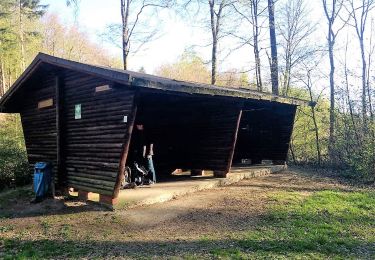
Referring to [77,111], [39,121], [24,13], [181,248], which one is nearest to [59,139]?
[77,111]

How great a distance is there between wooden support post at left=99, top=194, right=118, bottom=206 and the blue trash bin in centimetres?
193

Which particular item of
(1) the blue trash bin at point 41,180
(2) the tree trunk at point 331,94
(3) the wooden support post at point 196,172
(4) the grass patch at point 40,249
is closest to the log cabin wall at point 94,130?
(1) the blue trash bin at point 41,180

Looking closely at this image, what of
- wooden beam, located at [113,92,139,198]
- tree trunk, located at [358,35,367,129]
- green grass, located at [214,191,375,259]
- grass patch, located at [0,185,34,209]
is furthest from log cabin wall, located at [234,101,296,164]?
grass patch, located at [0,185,34,209]

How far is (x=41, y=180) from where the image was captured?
9.13m

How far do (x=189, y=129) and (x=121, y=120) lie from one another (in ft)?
15.6

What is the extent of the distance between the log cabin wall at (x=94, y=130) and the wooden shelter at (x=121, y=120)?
0.02 metres

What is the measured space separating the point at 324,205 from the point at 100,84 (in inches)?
241

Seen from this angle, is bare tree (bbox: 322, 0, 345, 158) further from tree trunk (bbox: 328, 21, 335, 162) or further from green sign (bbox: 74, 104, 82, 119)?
green sign (bbox: 74, 104, 82, 119)

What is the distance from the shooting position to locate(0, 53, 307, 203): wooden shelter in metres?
7.92

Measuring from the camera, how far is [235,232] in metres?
6.37

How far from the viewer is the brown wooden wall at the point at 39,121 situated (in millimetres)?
10109

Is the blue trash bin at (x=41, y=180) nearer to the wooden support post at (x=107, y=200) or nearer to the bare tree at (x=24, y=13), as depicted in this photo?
the wooden support post at (x=107, y=200)

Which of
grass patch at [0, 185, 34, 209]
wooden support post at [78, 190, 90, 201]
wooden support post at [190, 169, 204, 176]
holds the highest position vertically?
wooden support post at [190, 169, 204, 176]

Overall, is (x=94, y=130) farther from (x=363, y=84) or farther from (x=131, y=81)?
(x=363, y=84)
